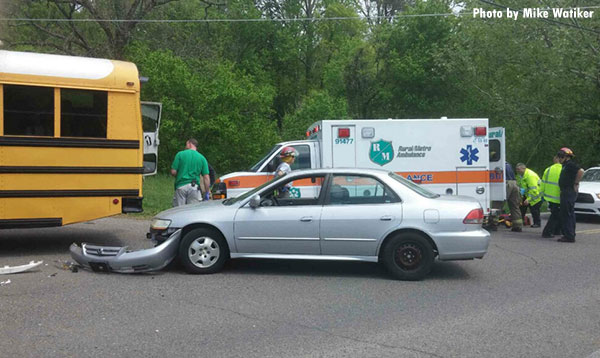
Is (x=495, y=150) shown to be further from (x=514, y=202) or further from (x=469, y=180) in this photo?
(x=469, y=180)

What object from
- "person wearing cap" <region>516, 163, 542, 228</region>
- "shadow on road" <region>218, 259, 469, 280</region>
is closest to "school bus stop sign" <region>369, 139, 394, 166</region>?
"shadow on road" <region>218, 259, 469, 280</region>

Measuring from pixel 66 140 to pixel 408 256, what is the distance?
5300 mm

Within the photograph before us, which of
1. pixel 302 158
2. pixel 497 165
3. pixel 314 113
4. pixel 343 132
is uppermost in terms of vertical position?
pixel 314 113

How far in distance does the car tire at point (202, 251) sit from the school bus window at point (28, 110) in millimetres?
2831

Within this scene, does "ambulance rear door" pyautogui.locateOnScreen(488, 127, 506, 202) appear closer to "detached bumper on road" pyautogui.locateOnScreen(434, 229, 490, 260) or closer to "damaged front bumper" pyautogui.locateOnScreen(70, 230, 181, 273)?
"detached bumper on road" pyautogui.locateOnScreen(434, 229, 490, 260)

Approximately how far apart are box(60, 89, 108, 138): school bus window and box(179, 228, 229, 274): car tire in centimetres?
247

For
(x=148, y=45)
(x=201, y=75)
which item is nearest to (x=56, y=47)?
(x=148, y=45)

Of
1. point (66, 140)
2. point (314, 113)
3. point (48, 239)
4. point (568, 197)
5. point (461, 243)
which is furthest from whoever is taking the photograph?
point (314, 113)

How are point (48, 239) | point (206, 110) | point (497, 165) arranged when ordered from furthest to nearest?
point (206, 110) → point (497, 165) → point (48, 239)

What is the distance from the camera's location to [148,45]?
94.5 feet

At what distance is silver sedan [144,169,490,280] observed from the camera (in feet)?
24.9

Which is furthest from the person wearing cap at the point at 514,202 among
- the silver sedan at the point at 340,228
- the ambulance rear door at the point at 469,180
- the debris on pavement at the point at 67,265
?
the debris on pavement at the point at 67,265

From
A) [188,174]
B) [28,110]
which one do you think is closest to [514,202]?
[188,174]

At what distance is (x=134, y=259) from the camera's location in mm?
7586
